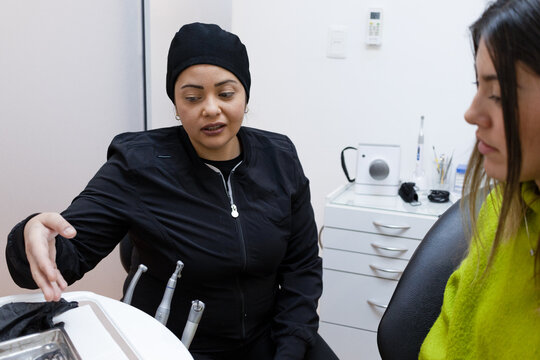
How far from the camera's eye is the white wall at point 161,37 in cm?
206

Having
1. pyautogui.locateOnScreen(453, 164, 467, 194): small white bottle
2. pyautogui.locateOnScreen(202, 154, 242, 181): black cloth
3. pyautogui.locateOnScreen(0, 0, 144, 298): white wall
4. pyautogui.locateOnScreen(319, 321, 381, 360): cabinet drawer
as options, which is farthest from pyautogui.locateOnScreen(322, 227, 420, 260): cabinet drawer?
pyautogui.locateOnScreen(0, 0, 144, 298): white wall

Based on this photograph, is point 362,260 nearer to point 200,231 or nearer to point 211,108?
point 200,231

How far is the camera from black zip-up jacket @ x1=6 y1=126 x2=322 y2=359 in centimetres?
107

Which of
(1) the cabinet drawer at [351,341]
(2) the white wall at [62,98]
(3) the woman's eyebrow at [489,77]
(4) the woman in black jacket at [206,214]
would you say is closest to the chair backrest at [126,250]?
(4) the woman in black jacket at [206,214]

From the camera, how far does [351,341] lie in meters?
1.84

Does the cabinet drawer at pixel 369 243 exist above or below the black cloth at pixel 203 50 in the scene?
below

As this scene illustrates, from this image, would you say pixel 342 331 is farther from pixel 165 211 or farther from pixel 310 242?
pixel 165 211

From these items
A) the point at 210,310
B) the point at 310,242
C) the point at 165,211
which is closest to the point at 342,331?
the point at 310,242

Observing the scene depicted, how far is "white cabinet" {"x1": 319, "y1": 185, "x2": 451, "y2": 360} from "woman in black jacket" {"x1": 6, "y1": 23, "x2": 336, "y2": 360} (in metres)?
0.61

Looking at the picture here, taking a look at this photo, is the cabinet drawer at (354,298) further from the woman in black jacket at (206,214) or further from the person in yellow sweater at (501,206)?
the person in yellow sweater at (501,206)

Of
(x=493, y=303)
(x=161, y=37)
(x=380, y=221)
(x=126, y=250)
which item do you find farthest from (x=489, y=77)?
(x=161, y=37)

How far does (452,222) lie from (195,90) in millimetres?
623

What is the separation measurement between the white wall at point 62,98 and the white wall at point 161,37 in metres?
0.11

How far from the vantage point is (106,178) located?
108 cm
